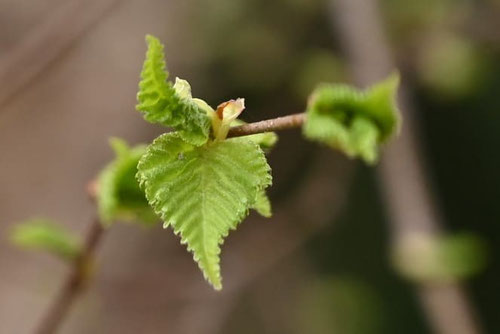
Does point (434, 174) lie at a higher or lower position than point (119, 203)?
lower

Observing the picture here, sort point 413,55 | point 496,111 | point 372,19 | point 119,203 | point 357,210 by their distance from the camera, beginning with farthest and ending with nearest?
point 357,210, point 496,111, point 413,55, point 372,19, point 119,203

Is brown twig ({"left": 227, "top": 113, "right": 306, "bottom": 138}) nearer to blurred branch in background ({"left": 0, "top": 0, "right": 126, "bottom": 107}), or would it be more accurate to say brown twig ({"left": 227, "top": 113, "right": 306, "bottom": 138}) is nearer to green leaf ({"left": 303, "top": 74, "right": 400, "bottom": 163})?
green leaf ({"left": 303, "top": 74, "right": 400, "bottom": 163})

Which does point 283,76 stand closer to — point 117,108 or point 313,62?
point 313,62

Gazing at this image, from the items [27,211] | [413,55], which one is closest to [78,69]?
[27,211]

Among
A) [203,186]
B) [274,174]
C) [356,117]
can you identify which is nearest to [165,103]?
[203,186]

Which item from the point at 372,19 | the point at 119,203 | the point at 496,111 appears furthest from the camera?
the point at 496,111

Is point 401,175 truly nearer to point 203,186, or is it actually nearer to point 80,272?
point 80,272

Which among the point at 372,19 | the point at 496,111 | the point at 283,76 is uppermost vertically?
the point at 372,19
